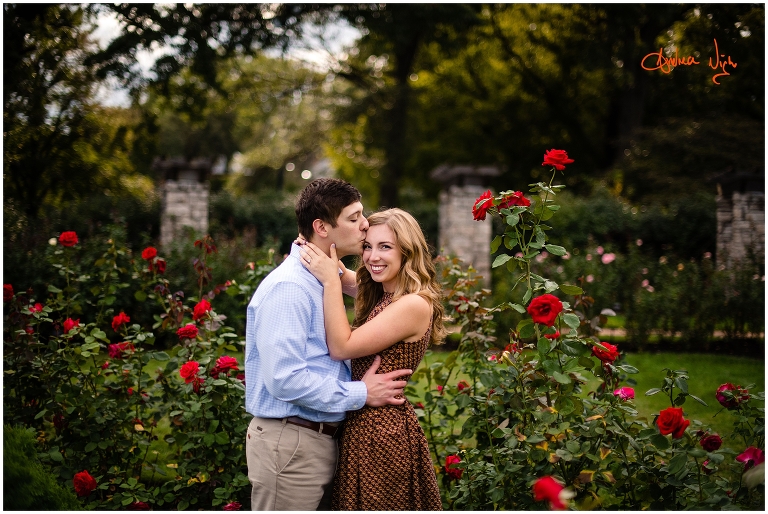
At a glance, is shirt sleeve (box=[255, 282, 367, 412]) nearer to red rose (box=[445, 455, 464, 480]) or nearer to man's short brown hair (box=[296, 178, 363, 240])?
man's short brown hair (box=[296, 178, 363, 240])

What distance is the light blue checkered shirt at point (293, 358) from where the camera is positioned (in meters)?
2.35

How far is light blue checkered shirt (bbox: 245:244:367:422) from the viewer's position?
2346 mm

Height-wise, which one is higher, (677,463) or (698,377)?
(677,463)

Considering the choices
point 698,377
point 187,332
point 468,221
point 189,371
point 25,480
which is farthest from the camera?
point 468,221

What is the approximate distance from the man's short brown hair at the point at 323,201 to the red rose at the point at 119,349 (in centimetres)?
156

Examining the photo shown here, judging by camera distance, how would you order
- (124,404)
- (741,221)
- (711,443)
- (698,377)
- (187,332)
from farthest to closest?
(741,221), (698,377), (124,404), (187,332), (711,443)

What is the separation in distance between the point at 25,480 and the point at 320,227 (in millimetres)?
1514

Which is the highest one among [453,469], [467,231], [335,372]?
[467,231]

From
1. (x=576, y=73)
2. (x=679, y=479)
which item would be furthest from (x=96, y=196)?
(x=576, y=73)

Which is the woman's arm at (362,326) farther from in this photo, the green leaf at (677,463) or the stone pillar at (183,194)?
the stone pillar at (183,194)

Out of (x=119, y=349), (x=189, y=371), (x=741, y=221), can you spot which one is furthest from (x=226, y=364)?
(x=741, y=221)

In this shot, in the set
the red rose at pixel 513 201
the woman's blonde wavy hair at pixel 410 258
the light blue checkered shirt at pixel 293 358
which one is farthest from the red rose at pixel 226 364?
the red rose at pixel 513 201

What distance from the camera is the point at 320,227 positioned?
2605 mm

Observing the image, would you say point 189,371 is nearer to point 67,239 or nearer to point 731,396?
point 67,239
